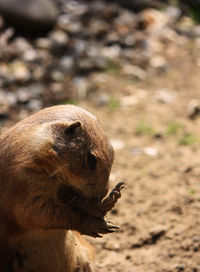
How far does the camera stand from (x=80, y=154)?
9.02 ft

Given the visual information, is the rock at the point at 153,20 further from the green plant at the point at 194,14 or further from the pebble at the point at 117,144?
the pebble at the point at 117,144

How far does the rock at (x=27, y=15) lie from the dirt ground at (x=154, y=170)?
6.59ft

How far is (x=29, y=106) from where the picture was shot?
6926mm

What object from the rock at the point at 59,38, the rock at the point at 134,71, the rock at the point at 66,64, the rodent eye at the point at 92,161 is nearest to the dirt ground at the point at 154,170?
the rock at the point at 134,71

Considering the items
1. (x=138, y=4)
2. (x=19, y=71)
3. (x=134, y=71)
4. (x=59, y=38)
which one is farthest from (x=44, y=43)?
(x=138, y=4)

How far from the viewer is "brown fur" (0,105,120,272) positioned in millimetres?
2676

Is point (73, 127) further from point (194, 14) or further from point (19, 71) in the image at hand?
point (194, 14)

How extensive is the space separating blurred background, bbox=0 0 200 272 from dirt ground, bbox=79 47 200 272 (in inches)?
0.4

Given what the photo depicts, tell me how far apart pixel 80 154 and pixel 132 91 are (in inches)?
177

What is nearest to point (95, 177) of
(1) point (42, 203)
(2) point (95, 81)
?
(1) point (42, 203)

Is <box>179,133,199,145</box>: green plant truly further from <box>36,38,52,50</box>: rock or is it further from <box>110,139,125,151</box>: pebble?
<box>36,38,52,50</box>: rock

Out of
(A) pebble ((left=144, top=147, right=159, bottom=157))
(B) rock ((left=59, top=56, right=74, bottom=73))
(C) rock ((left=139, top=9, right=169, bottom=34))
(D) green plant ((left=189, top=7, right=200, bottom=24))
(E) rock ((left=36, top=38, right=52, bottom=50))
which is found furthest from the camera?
(D) green plant ((left=189, top=7, right=200, bottom=24))

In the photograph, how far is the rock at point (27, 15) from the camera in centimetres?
868

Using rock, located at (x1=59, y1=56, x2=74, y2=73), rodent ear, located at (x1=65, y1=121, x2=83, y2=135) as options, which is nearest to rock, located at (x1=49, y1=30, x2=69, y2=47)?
rock, located at (x1=59, y1=56, x2=74, y2=73)
